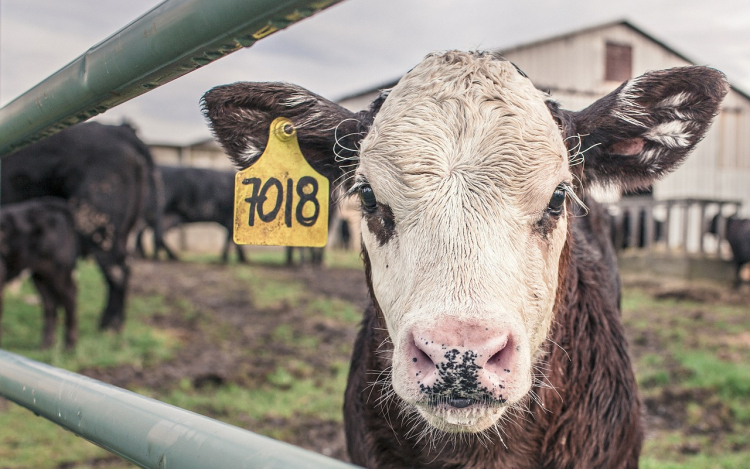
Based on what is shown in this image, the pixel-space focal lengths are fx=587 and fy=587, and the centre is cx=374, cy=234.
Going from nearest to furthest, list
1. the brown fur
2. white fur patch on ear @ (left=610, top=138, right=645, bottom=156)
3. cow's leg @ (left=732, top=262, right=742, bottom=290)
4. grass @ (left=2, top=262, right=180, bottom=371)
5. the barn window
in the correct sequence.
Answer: the brown fur, white fur patch on ear @ (left=610, top=138, right=645, bottom=156), grass @ (left=2, top=262, right=180, bottom=371), cow's leg @ (left=732, top=262, right=742, bottom=290), the barn window

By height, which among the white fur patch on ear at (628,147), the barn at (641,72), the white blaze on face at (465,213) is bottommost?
the white blaze on face at (465,213)

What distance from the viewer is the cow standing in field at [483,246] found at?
53.1 inches

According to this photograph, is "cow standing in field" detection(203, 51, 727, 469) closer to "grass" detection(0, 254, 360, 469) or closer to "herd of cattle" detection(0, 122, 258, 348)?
"grass" detection(0, 254, 360, 469)

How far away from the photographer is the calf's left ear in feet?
6.26

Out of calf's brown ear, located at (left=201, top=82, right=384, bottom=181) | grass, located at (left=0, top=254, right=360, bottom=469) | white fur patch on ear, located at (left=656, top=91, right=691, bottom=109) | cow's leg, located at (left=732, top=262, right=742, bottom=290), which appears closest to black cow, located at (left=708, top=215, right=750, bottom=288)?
cow's leg, located at (left=732, top=262, right=742, bottom=290)

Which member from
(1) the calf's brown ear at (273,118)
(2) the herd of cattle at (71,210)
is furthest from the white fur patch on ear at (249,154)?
(2) the herd of cattle at (71,210)

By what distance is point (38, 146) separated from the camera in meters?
6.55

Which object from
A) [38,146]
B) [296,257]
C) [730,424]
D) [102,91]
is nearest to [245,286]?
[38,146]

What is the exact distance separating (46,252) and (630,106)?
5502 millimetres

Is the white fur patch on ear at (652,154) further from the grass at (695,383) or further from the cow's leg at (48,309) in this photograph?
the cow's leg at (48,309)

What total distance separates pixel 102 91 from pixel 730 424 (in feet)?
14.8

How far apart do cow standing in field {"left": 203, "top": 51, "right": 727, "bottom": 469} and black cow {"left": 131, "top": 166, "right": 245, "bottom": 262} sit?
12.3 m

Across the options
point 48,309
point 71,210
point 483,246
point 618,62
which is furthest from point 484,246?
point 618,62

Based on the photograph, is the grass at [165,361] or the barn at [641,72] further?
the barn at [641,72]
